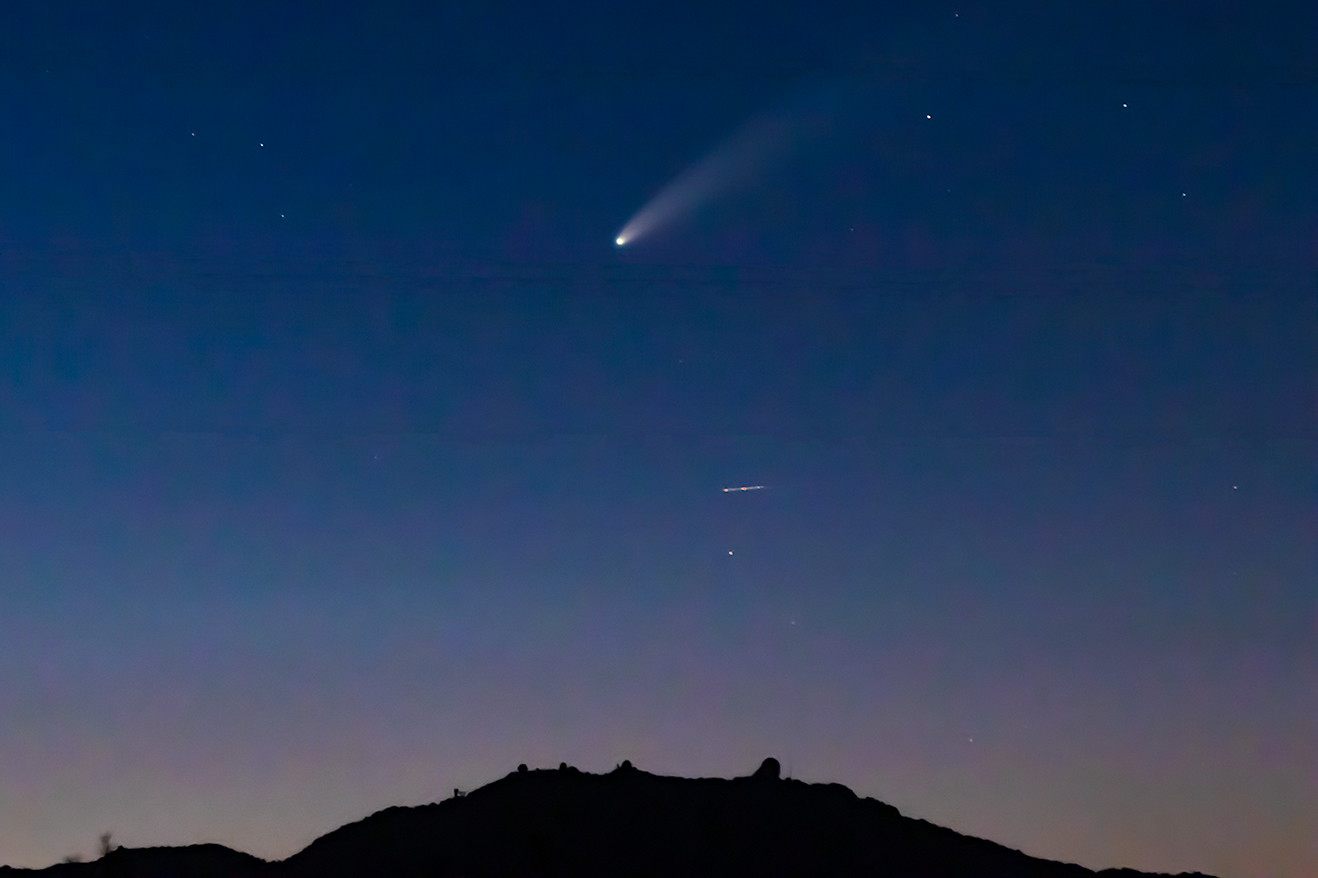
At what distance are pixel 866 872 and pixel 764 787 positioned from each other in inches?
280

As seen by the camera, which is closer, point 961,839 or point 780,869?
point 780,869

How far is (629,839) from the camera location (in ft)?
269

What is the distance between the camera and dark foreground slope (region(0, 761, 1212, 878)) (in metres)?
81.7

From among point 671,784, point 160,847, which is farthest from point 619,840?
point 160,847

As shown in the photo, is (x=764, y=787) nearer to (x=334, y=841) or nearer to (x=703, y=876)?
(x=703, y=876)

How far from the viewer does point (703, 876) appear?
8150 cm

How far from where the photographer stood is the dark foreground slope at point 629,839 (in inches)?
3216

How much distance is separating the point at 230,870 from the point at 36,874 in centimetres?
1097

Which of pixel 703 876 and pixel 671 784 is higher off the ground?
pixel 671 784

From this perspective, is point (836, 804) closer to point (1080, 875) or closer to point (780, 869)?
point (780, 869)

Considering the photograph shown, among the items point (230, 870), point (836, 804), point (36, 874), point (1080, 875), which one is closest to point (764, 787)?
point (836, 804)

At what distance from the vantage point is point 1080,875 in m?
87.1

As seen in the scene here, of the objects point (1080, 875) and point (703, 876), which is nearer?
point (703, 876)

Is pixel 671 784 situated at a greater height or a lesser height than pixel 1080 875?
greater
